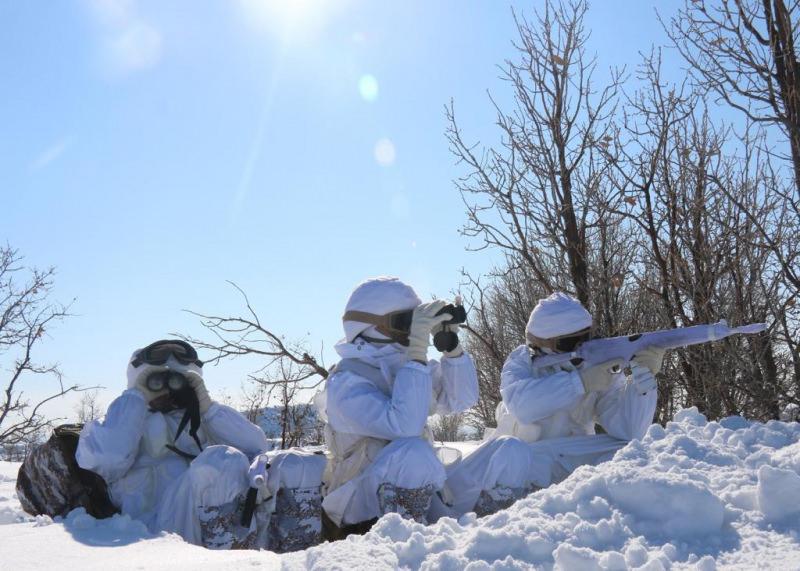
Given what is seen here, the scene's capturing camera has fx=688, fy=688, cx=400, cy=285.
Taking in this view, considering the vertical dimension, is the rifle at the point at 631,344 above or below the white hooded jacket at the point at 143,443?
above

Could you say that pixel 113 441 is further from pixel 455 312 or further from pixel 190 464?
pixel 455 312

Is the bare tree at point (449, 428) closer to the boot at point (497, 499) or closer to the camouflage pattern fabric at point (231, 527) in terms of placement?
the camouflage pattern fabric at point (231, 527)

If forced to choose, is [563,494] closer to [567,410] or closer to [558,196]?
[567,410]

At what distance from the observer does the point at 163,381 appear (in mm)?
4141

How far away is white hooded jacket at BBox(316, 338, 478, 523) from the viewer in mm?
3379

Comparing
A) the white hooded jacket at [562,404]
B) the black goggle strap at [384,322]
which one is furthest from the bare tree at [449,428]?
the black goggle strap at [384,322]

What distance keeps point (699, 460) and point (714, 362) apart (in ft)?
12.1

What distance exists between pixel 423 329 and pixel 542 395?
2.62 feet

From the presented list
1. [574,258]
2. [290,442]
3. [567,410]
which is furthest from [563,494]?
[290,442]

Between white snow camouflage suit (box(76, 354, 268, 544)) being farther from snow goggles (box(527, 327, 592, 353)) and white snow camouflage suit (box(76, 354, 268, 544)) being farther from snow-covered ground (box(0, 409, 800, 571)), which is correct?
snow goggles (box(527, 327, 592, 353))

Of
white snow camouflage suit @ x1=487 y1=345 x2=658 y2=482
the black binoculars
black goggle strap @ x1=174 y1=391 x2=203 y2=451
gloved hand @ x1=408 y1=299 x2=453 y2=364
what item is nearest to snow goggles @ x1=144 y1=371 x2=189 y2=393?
black goggle strap @ x1=174 y1=391 x2=203 y2=451

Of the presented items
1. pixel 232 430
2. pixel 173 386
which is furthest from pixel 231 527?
pixel 173 386

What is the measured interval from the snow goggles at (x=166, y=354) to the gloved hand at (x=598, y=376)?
236 centimetres

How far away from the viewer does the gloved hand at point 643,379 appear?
3.80 m
